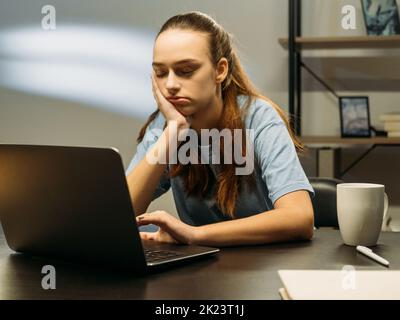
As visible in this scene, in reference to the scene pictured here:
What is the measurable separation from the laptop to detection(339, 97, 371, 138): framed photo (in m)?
1.84

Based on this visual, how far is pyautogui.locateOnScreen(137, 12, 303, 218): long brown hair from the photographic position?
147 cm

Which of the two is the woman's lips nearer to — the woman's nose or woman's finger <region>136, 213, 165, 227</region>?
the woman's nose

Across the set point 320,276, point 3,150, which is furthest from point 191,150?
point 320,276

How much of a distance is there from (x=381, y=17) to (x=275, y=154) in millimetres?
1536

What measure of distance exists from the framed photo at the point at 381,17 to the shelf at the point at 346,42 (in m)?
0.04

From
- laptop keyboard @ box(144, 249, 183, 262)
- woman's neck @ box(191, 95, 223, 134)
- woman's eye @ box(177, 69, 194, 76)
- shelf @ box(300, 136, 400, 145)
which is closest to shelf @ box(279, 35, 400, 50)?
shelf @ box(300, 136, 400, 145)

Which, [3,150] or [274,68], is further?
[274,68]

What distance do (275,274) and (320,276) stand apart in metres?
0.08

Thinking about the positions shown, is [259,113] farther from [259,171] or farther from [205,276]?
[205,276]

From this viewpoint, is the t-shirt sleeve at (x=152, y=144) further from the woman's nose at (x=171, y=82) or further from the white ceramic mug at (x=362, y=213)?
the white ceramic mug at (x=362, y=213)

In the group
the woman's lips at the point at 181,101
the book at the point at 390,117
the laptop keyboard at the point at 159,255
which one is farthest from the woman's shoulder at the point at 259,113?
the book at the point at 390,117

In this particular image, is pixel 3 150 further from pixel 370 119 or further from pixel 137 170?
pixel 370 119
